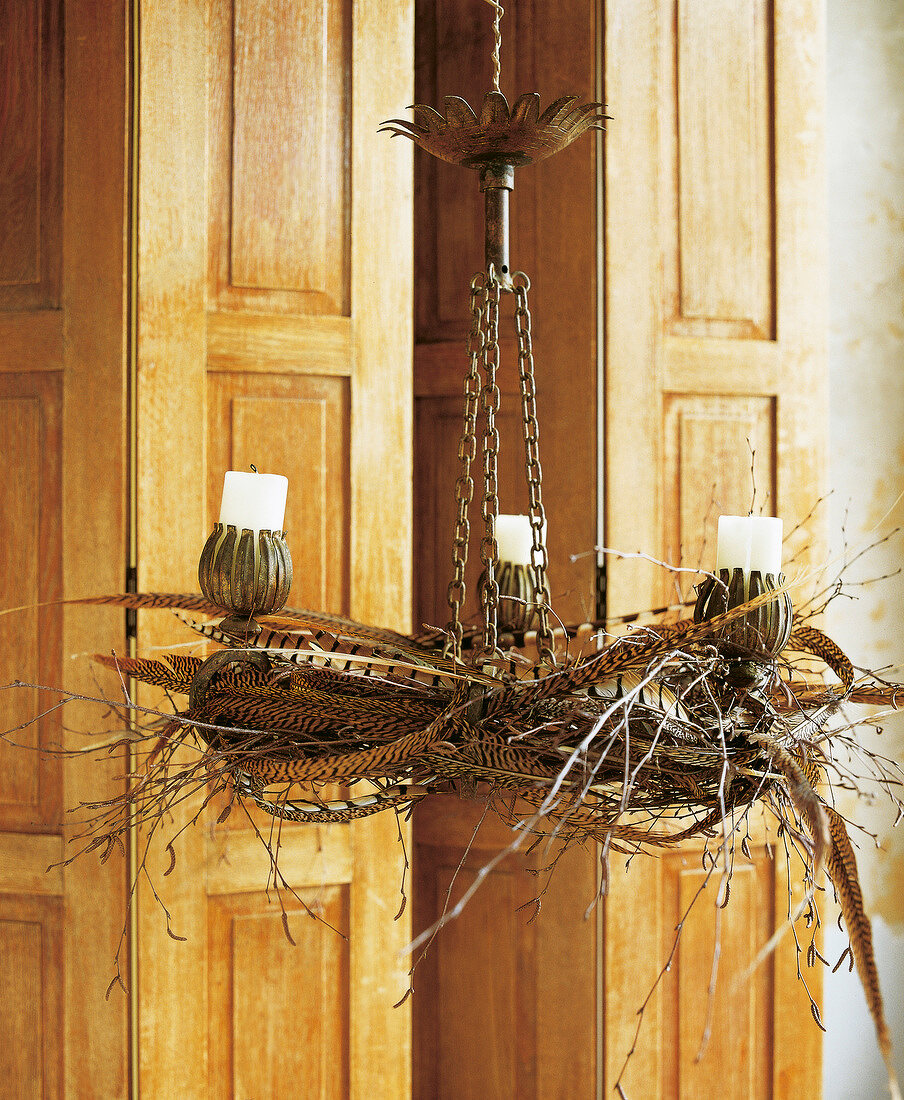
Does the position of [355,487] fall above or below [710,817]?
above

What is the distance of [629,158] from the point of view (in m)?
1.68

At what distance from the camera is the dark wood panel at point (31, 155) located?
5.01ft

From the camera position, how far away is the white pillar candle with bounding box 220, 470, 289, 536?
2.82 ft

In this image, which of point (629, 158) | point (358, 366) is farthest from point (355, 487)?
point (629, 158)

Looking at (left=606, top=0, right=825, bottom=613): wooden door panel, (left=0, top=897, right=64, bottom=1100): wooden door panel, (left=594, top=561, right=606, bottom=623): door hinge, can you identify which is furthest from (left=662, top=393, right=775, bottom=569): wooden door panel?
(left=0, top=897, right=64, bottom=1100): wooden door panel

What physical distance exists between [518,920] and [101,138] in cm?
143

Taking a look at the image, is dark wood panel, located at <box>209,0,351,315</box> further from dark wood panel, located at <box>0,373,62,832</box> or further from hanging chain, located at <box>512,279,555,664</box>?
hanging chain, located at <box>512,279,555,664</box>

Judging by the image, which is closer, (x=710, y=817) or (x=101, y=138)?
(x=710, y=817)

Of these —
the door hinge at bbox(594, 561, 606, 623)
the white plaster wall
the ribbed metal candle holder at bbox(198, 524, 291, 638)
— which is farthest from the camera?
the white plaster wall

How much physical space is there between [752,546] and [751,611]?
0.07 meters

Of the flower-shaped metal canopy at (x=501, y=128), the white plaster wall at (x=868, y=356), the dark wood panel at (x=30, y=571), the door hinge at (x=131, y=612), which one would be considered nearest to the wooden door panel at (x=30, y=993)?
the dark wood panel at (x=30, y=571)

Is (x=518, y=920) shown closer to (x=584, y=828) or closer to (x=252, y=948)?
(x=252, y=948)

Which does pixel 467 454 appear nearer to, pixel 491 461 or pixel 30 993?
pixel 491 461

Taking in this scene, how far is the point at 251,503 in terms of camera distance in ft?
2.83
